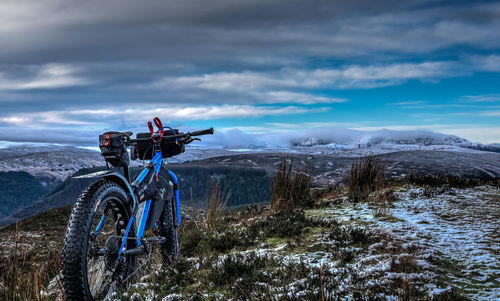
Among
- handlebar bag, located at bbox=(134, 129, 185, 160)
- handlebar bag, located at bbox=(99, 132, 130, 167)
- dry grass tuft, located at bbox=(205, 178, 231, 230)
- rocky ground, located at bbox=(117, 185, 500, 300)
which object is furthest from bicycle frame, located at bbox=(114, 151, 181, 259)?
dry grass tuft, located at bbox=(205, 178, 231, 230)

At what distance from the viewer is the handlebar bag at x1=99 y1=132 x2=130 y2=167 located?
360 cm

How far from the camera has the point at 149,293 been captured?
3561mm

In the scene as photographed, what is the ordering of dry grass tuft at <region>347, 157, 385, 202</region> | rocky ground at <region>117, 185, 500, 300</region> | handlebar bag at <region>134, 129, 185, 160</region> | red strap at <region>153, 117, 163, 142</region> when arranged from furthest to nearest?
dry grass tuft at <region>347, 157, 385, 202</region> < handlebar bag at <region>134, 129, 185, 160</region> < red strap at <region>153, 117, 163, 142</region> < rocky ground at <region>117, 185, 500, 300</region>

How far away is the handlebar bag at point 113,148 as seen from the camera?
3602 millimetres

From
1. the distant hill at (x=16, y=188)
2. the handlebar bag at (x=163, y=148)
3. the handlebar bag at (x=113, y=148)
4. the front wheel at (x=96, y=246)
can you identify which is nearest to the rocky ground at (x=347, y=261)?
the front wheel at (x=96, y=246)

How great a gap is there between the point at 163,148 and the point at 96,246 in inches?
74.2

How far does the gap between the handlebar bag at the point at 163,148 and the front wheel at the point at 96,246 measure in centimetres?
105

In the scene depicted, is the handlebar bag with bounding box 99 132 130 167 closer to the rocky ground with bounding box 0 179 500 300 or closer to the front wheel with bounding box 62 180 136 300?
the front wheel with bounding box 62 180 136 300

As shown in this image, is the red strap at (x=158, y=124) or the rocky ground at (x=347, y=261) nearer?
the rocky ground at (x=347, y=261)

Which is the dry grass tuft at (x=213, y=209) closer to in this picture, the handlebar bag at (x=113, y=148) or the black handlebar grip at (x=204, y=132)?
the black handlebar grip at (x=204, y=132)

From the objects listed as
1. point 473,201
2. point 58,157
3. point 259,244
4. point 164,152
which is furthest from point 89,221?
point 58,157

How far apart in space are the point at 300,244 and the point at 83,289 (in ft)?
10.8

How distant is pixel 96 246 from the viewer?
3.29 meters

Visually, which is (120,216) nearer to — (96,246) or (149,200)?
(96,246)
